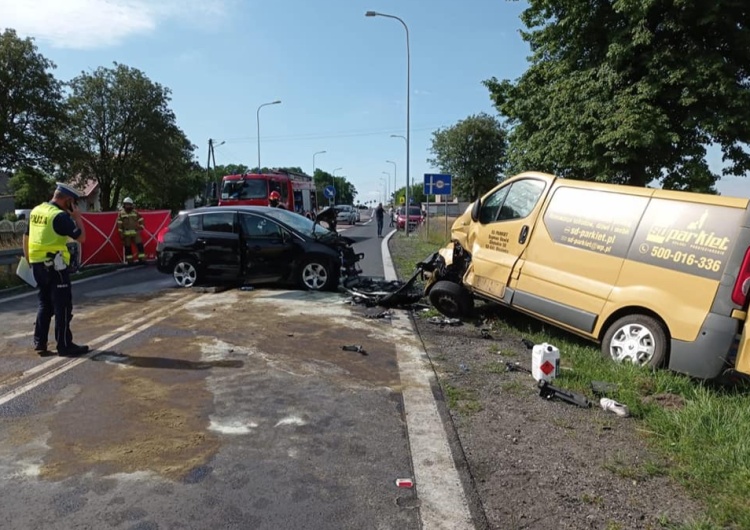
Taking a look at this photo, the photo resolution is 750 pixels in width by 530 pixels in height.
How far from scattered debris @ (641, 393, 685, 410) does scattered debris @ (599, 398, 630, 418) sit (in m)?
0.22

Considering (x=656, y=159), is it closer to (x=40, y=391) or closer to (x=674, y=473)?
(x=674, y=473)

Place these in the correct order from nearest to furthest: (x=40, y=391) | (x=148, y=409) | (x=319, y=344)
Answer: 1. (x=148, y=409)
2. (x=40, y=391)
3. (x=319, y=344)

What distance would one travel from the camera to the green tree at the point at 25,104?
27703 mm

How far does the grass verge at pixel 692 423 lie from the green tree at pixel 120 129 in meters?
37.1

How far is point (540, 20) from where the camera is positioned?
65.4 feet

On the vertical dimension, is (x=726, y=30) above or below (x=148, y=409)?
above

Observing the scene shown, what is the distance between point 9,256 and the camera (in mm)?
10859

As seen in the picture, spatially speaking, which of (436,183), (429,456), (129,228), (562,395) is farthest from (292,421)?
(436,183)

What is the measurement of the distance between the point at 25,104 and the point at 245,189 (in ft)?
58.9

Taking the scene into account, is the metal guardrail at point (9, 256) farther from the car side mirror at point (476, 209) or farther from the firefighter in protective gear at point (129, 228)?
the car side mirror at point (476, 209)

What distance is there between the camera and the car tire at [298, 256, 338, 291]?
9.63m

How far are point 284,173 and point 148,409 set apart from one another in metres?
17.4

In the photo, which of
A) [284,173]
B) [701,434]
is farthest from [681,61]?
[701,434]

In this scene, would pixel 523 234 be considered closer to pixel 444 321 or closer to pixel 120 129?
pixel 444 321
